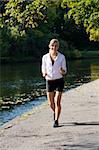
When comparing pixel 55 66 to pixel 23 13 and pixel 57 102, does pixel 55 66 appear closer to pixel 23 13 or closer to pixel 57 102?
pixel 57 102

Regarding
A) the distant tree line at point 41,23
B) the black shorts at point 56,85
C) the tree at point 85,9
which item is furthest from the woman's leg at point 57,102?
the tree at point 85,9

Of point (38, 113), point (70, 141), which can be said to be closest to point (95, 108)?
point (38, 113)

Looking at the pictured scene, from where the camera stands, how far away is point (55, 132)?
34.6 feet

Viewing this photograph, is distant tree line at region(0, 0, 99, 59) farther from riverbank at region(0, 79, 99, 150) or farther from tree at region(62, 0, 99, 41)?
riverbank at region(0, 79, 99, 150)

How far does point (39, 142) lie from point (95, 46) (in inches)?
3850

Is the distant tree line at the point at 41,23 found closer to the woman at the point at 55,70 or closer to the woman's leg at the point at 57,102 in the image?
the woman at the point at 55,70

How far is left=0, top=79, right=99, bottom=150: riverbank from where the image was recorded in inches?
364

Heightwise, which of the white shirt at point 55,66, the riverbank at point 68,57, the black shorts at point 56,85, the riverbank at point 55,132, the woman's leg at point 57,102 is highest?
the white shirt at point 55,66

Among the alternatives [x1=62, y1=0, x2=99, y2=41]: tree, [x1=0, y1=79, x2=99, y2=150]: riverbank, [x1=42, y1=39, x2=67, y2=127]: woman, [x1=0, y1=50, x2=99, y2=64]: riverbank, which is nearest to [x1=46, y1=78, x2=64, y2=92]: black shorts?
[x1=42, y1=39, x2=67, y2=127]: woman

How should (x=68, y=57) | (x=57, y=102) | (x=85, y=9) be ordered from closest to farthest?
(x=57, y=102) → (x=85, y=9) → (x=68, y=57)

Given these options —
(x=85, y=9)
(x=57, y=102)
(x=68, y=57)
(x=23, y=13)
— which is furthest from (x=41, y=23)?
(x=68, y=57)

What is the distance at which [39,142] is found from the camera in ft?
31.4

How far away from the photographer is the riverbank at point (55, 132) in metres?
9.23

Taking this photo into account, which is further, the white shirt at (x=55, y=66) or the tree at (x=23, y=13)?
the tree at (x=23, y=13)
